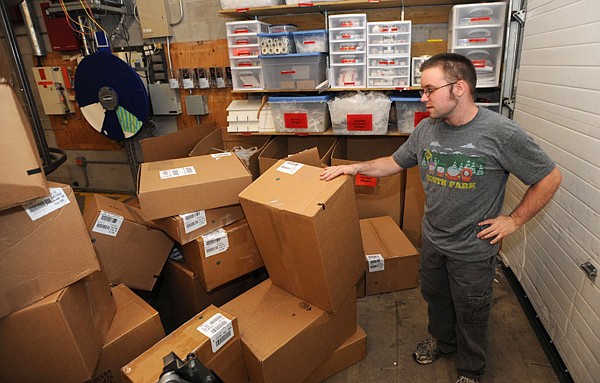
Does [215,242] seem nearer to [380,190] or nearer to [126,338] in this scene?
[126,338]

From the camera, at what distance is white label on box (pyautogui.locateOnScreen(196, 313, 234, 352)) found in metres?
1.32

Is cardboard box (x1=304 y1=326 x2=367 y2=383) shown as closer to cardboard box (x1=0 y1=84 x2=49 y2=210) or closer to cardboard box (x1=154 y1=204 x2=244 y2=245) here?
cardboard box (x1=154 y1=204 x2=244 y2=245)

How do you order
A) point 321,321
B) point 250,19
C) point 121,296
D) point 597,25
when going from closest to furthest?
point 597,25 < point 321,321 < point 121,296 < point 250,19

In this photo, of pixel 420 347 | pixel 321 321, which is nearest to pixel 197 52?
pixel 321 321

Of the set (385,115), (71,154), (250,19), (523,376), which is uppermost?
(250,19)

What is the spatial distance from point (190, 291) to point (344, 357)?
907 millimetres

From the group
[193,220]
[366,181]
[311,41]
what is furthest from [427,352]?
[311,41]

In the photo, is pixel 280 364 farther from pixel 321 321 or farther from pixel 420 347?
pixel 420 347

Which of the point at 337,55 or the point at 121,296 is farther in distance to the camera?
the point at 337,55

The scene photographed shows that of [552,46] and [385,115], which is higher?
[552,46]

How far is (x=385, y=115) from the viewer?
2.55 m

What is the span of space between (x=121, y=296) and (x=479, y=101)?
8.15ft

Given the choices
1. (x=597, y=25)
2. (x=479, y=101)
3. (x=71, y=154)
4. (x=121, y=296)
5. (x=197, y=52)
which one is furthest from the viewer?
(x=71, y=154)

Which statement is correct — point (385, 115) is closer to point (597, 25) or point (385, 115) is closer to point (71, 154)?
point (597, 25)
